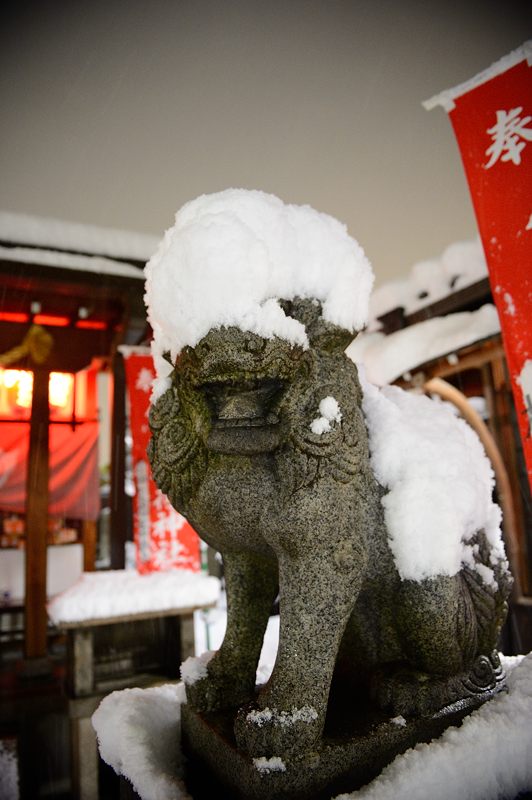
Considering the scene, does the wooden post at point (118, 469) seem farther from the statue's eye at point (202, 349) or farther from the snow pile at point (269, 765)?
the statue's eye at point (202, 349)

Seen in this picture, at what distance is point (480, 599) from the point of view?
1537mm

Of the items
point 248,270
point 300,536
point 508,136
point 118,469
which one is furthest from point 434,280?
point 300,536

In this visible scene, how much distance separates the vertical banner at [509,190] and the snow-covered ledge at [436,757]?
1164 millimetres

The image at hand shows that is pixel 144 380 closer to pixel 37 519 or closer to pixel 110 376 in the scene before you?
pixel 110 376

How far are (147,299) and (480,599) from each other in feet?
4.49

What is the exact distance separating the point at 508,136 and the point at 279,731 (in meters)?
2.50

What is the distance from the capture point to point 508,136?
225 centimetres

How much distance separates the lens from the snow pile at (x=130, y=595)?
12.6 feet

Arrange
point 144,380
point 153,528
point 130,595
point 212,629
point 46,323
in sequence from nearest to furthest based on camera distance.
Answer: point 130,595 < point 153,528 < point 144,380 < point 212,629 < point 46,323

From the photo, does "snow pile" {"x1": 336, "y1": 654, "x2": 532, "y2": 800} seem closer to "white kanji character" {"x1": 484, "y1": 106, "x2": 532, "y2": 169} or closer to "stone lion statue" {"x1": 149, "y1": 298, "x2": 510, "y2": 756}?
"stone lion statue" {"x1": 149, "y1": 298, "x2": 510, "y2": 756}

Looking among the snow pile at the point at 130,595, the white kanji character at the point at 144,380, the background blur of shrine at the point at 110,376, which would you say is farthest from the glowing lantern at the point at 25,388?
the snow pile at the point at 130,595

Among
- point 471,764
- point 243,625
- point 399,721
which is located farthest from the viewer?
point 243,625

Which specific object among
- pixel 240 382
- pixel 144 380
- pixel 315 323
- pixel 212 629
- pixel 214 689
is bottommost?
pixel 212 629

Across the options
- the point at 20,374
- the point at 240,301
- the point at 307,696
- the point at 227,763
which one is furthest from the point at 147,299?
the point at 20,374
